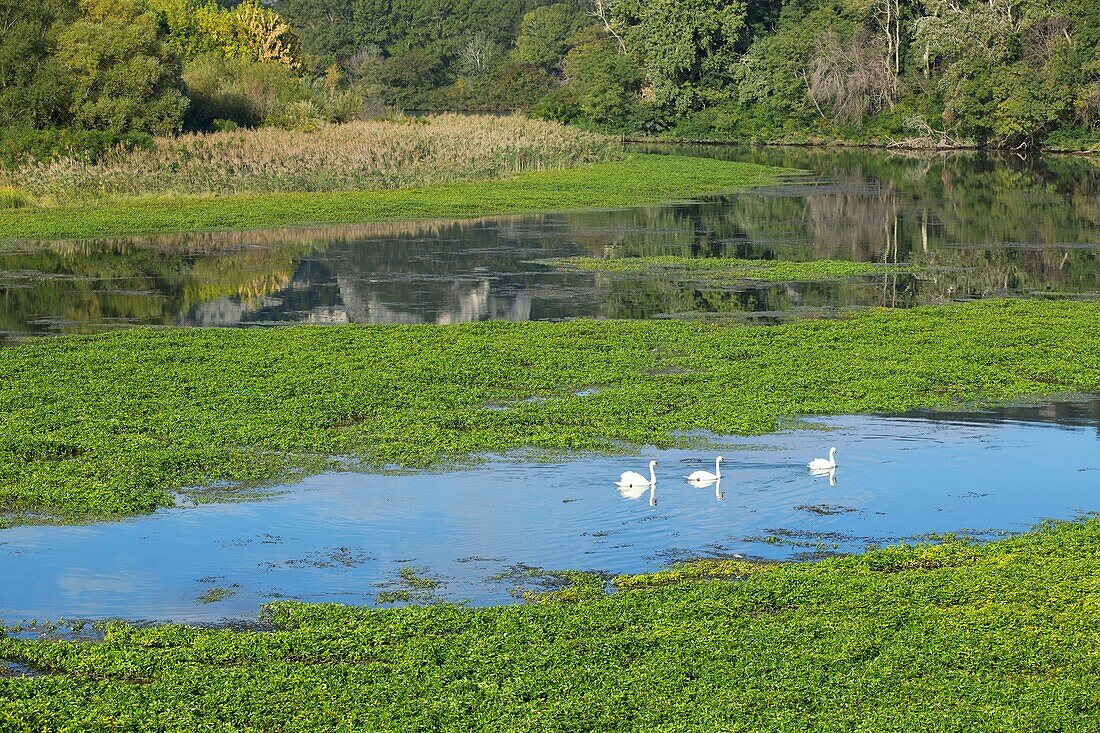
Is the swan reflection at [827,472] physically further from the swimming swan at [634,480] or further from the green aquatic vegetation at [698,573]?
the green aquatic vegetation at [698,573]

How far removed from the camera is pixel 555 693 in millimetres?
8250

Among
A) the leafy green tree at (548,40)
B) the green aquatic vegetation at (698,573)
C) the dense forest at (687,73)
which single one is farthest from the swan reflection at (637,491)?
the leafy green tree at (548,40)

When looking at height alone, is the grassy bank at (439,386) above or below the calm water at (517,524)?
above

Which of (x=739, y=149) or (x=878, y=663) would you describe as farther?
(x=739, y=149)

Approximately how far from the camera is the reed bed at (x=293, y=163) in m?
41.5

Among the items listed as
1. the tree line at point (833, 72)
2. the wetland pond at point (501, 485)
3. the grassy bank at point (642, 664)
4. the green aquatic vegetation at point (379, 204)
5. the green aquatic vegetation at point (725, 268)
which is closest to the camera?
the grassy bank at point (642, 664)

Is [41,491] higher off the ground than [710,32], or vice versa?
[710,32]

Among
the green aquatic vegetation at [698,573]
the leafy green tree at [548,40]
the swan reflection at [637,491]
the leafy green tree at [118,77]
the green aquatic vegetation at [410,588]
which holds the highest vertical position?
the leafy green tree at [548,40]

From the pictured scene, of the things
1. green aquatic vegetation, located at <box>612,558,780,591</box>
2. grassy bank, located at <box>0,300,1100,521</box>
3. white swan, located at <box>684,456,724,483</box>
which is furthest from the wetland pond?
grassy bank, located at <box>0,300,1100,521</box>

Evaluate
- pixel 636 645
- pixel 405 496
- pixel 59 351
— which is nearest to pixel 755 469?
pixel 405 496

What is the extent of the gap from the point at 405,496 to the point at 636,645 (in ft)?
14.4

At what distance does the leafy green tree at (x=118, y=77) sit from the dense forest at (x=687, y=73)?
0.23 ft

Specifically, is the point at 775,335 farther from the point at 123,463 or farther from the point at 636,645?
the point at 636,645

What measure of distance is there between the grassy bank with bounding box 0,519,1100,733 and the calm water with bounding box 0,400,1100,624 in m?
0.92
